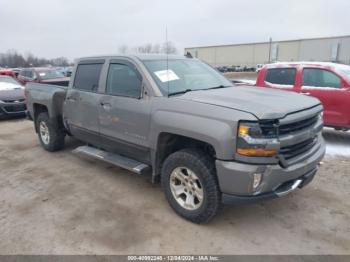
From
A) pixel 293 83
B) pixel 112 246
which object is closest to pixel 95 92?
pixel 112 246

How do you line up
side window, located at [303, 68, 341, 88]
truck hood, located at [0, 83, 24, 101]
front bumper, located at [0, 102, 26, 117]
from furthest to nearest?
truck hood, located at [0, 83, 24, 101]
front bumper, located at [0, 102, 26, 117]
side window, located at [303, 68, 341, 88]

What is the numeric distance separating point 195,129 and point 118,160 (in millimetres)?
1567

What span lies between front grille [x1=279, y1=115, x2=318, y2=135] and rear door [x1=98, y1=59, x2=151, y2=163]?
5.04 feet

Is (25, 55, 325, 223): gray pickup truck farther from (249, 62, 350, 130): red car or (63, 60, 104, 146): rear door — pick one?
(249, 62, 350, 130): red car

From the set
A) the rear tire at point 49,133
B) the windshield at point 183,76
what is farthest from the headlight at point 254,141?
the rear tire at point 49,133

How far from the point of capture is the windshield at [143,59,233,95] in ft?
12.3

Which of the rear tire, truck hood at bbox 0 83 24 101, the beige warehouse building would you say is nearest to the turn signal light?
the rear tire

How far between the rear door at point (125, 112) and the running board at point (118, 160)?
70 mm

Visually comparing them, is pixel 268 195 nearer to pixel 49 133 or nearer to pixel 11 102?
pixel 49 133

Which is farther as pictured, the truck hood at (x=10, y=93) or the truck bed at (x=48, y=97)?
the truck hood at (x=10, y=93)

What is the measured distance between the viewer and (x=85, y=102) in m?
4.64

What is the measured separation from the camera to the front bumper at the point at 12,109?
9.55 metres

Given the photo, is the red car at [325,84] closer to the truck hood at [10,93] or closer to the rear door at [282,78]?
the rear door at [282,78]

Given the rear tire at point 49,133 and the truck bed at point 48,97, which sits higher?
the truck bed at point 48,97
